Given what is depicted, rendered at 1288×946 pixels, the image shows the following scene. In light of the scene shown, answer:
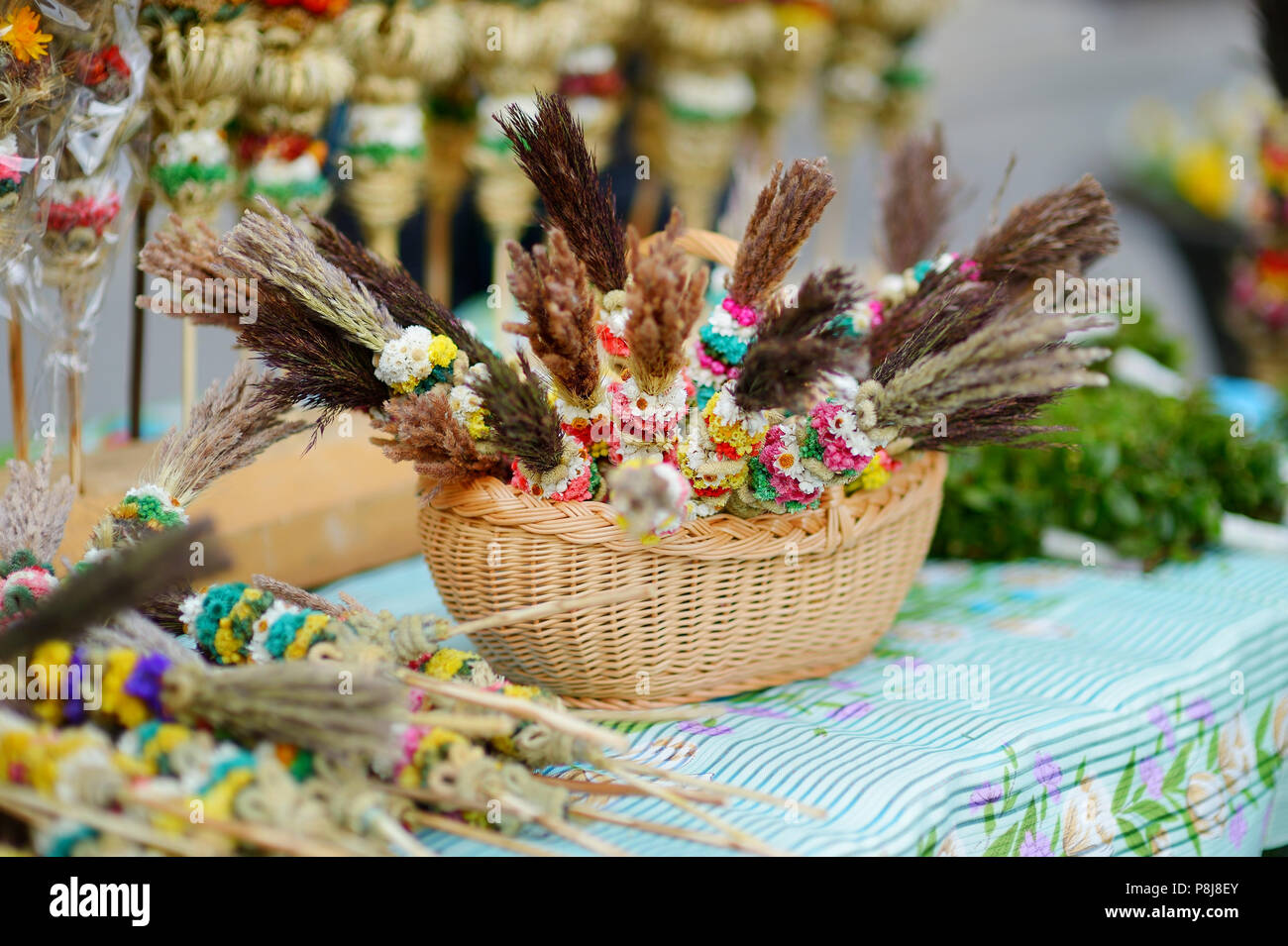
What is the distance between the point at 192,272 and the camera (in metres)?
0.89

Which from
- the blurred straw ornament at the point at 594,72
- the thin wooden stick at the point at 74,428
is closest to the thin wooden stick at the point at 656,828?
the thin wooden stick at the point at 74,428

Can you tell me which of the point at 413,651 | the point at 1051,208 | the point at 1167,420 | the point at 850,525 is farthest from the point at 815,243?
the point at 413,651

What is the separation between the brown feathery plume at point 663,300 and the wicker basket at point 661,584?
0.14 metres

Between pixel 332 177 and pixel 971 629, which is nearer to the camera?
pixel 971 629

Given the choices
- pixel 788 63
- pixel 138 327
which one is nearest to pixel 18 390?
pixel 138 327

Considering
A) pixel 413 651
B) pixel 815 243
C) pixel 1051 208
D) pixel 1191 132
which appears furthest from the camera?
pixel 1191 132

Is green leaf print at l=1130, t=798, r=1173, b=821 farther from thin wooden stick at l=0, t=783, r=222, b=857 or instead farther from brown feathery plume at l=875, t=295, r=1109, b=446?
thin wooden stick at l=0, t=783, r=222, b=857

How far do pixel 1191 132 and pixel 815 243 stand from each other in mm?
2025

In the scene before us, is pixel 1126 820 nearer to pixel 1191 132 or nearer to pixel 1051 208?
pixel 1051 208

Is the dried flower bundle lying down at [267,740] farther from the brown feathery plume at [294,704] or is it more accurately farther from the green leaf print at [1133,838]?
the green leaf print at [1133,838]

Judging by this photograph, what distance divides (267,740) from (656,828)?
0.26 meters

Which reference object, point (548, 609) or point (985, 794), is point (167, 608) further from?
point (985, 794)
